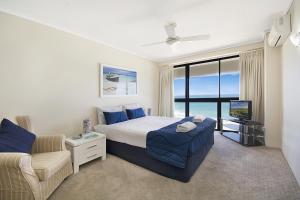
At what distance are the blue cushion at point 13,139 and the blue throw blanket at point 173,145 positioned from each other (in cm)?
160

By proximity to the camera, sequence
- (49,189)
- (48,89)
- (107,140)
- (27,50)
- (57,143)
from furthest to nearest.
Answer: (107,140) < (48,89) < (27,50) < (57,143) < (49,189)

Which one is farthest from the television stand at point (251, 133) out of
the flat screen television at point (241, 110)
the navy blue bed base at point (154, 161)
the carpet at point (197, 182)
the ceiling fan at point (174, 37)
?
the ceiling fan at point (174, 37)

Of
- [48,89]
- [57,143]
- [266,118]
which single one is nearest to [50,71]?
[48,89]

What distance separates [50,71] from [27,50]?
1.45ft

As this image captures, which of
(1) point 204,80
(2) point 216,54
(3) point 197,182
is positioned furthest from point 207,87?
(3) point 197,182

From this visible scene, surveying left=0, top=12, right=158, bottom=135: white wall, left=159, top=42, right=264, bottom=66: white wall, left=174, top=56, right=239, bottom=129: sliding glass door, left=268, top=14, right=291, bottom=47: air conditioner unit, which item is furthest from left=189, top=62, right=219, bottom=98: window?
left=0, top=12, right=158, bottom=135: white wall

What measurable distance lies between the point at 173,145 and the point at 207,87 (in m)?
3.41

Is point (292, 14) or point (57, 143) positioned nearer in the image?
point (57, 143)

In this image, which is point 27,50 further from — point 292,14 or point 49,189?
point 292,14

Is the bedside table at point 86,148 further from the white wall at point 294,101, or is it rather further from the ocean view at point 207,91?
the ocean view at point 207,91

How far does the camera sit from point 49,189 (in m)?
1.71

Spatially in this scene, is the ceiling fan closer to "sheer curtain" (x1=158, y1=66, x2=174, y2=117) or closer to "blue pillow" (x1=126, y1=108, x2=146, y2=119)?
"blue pillow" (x1=126, y1=108, x2=146, y2=119)

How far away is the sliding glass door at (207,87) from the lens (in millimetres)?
4309

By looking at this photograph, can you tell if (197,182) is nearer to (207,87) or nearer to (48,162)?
(48,162)
